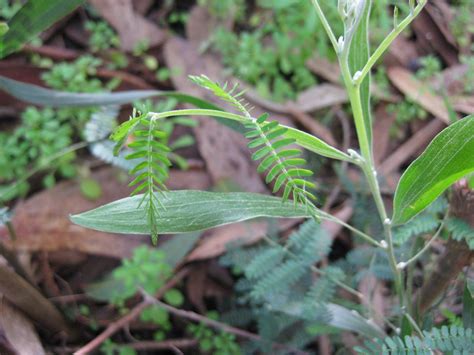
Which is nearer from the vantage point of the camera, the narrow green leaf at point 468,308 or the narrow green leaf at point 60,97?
the narrow green leaf at point 468,308

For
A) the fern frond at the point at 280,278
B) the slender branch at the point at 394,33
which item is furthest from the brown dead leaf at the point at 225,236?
the slender branch at the point at 394,33

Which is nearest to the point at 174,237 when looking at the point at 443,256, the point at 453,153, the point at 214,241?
the point at 214,241

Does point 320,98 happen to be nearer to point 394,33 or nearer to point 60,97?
point 60,97

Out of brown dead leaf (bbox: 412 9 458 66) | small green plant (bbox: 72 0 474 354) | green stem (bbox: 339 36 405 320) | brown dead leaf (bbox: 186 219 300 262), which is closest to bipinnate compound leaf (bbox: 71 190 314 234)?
small green plant (bbox: 72 0 474 354)

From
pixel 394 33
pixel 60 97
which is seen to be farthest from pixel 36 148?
pixel 394 33

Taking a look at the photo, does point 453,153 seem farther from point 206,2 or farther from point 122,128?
point 206,2

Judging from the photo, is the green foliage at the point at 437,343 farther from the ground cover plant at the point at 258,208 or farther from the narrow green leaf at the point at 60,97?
the narrow green leaf at the point at 60,97

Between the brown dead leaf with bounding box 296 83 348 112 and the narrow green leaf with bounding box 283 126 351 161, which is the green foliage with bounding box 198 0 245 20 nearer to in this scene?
the brown dead leaf with bounding box 296 83 348 112
